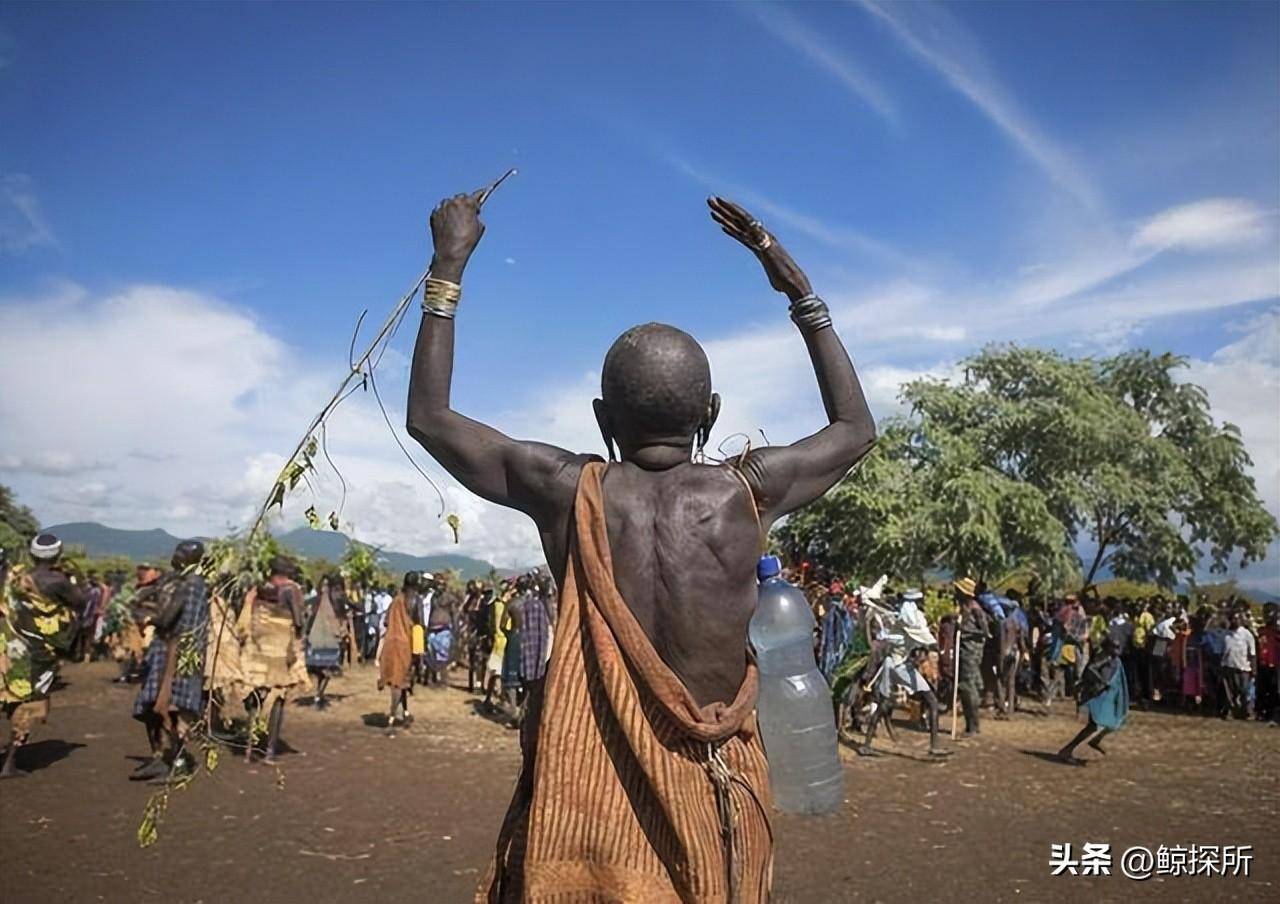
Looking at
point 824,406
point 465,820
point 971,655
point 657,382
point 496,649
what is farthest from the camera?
point 496,649

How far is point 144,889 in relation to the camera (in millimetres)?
6109

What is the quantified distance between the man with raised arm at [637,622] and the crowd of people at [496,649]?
1.45 metres

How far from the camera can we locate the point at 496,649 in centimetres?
1453

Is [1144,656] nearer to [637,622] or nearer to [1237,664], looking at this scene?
[1237,664]

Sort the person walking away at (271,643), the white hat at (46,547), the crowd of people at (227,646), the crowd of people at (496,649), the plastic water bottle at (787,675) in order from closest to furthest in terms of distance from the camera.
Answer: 1. the plastic water bottle at (787,675)
2. the crowd of people at (227,646)
3. the crowd of people at (496,649)
4. the white hat at (46,547)
5. the person walking away at (271,643)

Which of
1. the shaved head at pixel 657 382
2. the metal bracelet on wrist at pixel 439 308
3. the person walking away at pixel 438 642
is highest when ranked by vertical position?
the metal bracelet on wrist at pixel 439 308

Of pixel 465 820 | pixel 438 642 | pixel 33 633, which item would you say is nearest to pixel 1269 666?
pixel 465 820

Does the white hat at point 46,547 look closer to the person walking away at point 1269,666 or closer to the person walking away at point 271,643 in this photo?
the person walking away at point 271,643

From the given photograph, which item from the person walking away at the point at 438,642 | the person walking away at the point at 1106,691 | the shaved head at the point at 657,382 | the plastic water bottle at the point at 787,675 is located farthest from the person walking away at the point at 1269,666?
the shaved head at the point at 657,382

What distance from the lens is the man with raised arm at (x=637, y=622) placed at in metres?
2.09

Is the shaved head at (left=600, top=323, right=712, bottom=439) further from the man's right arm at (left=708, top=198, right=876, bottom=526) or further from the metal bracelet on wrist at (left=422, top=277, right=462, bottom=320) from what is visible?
the metal bracelet on wrist at (left=422, top=277, right=462, bottom=320)

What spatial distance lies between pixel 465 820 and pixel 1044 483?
25.5m

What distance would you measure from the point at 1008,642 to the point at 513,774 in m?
8.61

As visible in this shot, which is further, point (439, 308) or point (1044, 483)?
point (1044, 483)
